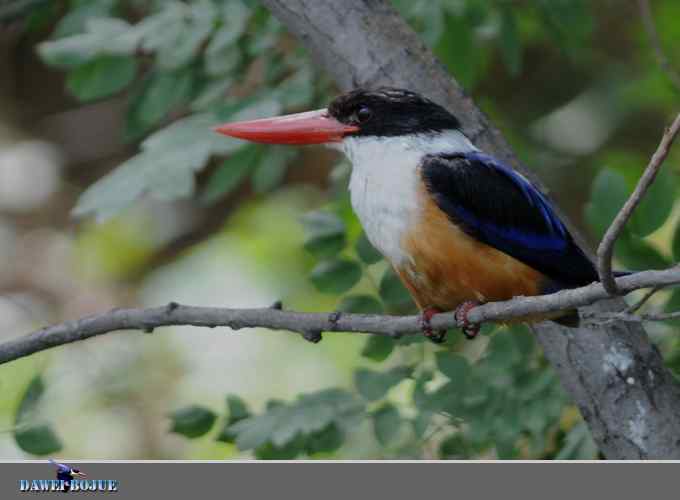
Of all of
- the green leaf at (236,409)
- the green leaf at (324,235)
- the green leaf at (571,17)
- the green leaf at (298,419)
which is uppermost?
the green leaf at (571,17)

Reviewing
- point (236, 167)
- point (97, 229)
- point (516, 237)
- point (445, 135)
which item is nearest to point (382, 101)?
point (445, 135)

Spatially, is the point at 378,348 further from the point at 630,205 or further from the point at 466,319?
the point at 630,205

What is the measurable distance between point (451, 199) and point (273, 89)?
103 cm

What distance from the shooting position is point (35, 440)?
291 centimetres

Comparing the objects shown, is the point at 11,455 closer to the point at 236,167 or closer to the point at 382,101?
the point at 236,167

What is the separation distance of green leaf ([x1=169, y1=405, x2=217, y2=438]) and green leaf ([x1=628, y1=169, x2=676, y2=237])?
51.3 inches

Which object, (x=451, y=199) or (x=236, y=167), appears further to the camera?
(x=236, y=167)

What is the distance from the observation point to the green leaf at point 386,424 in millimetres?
3309

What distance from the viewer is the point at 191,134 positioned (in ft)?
11.4

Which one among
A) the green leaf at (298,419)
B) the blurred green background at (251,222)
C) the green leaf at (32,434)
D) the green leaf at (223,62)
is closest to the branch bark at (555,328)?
the blurred green background at (251,222)

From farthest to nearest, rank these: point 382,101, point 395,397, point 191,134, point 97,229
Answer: point 97,229, point 395,397, point 191,134, point 382,101

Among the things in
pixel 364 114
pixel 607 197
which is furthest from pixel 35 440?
pixel 607 197

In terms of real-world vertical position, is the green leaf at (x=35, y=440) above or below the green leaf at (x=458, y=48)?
below

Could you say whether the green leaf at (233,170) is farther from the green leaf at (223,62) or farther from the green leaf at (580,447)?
the green leaf at (580,447)
